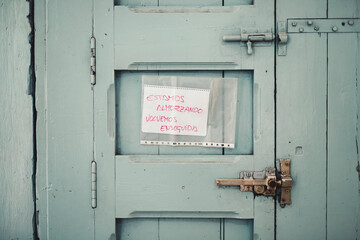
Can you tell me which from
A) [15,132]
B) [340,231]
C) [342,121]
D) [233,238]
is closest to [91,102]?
[15,132]

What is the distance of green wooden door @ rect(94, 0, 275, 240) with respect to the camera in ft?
3.38

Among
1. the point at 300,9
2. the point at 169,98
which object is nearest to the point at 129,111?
the point at 169,98

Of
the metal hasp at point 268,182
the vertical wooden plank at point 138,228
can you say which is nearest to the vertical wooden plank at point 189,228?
the vertical wooden plank at point 138,228

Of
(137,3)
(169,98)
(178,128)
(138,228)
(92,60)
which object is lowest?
(138,228)

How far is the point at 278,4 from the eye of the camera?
1.03 meters

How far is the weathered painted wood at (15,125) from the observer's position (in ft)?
3.40

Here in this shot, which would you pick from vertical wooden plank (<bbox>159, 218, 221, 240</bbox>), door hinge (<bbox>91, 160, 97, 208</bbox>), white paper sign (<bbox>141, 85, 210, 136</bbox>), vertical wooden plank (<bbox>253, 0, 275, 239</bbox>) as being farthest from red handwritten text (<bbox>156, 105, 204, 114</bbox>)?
vertical wooden plank (<bbox>159, 218, 221, 240</bbox>)

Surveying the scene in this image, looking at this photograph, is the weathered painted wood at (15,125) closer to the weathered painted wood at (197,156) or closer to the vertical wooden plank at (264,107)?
the weathered painted wood at (197,156)

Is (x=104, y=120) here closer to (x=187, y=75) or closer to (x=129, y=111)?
(x=129, y=111)

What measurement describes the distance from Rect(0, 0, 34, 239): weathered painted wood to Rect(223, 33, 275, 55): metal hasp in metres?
0.81

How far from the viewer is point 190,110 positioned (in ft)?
3.42

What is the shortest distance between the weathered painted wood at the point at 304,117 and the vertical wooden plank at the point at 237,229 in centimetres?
19

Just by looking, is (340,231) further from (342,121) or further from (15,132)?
(15,132)

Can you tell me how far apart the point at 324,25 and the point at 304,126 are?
41cm
